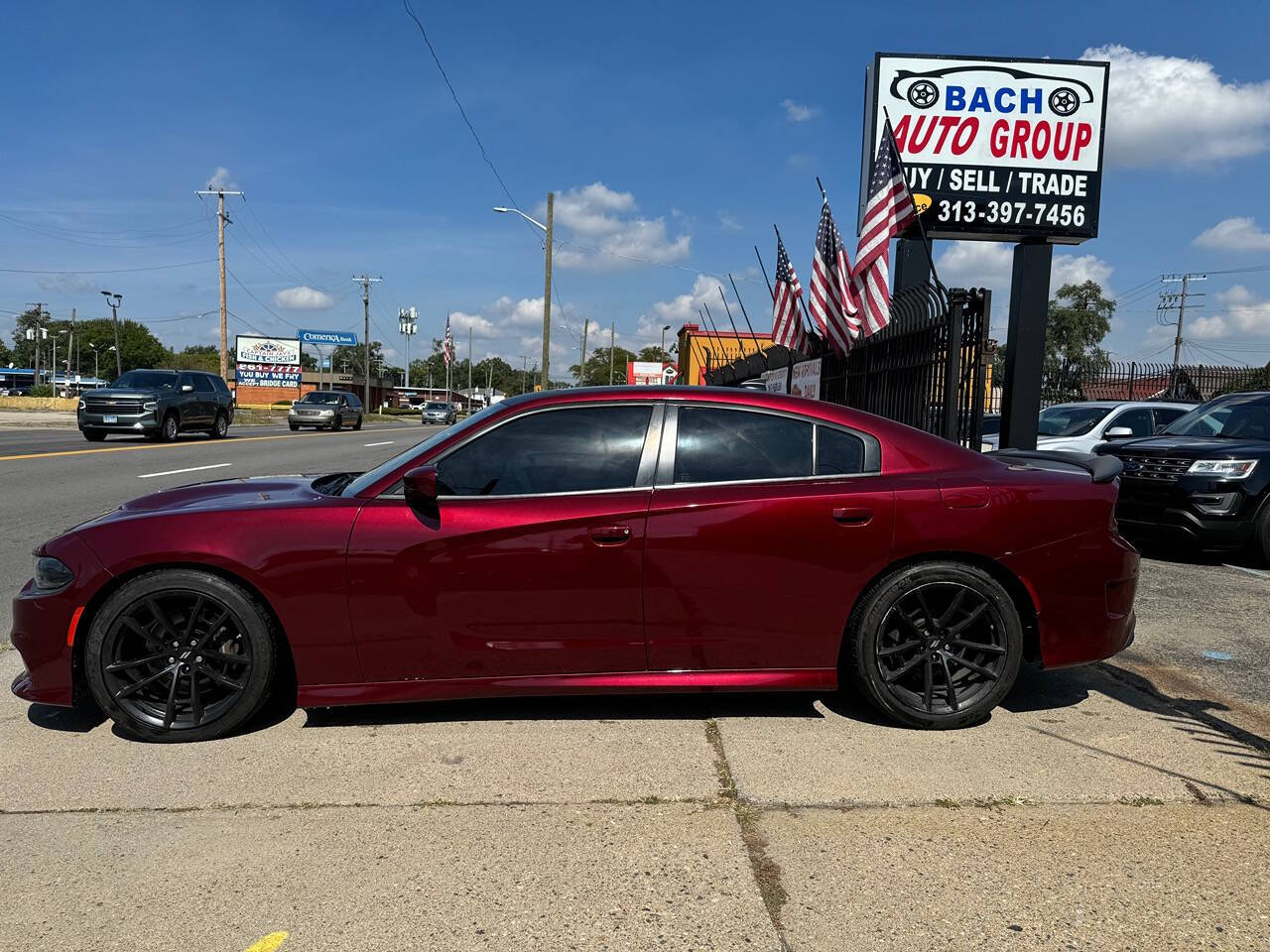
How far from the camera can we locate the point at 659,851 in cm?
296

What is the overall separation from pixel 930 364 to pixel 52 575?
642 centimetres

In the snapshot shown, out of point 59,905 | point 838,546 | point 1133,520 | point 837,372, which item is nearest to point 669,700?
point 838,546

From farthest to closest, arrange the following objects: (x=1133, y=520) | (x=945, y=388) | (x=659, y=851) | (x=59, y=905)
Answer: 1. (x=1133, y=520)
2. (x=945, y=388)
3. (x=659, y=851)
4. (x=59, y=905)

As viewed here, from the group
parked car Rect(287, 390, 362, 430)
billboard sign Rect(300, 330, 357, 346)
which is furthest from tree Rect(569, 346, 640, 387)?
parked car Rect(287, 390, 362, 430)

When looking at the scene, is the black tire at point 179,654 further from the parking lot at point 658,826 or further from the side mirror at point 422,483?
the side mirror at point 422,483

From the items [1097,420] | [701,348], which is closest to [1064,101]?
[1097,420]

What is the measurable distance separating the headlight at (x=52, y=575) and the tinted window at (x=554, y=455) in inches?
59.9

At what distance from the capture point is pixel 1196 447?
26.3 ft

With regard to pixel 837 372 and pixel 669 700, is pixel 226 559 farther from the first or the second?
pixel 837 372

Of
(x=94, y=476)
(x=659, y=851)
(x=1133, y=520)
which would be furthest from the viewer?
(x=94, y=476)

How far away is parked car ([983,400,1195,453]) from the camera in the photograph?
40.7 feet

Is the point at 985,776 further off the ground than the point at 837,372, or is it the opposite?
the point at 837,372

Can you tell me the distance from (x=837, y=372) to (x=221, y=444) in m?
15.9

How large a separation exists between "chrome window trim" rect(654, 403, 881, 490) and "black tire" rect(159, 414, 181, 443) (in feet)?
69.6
